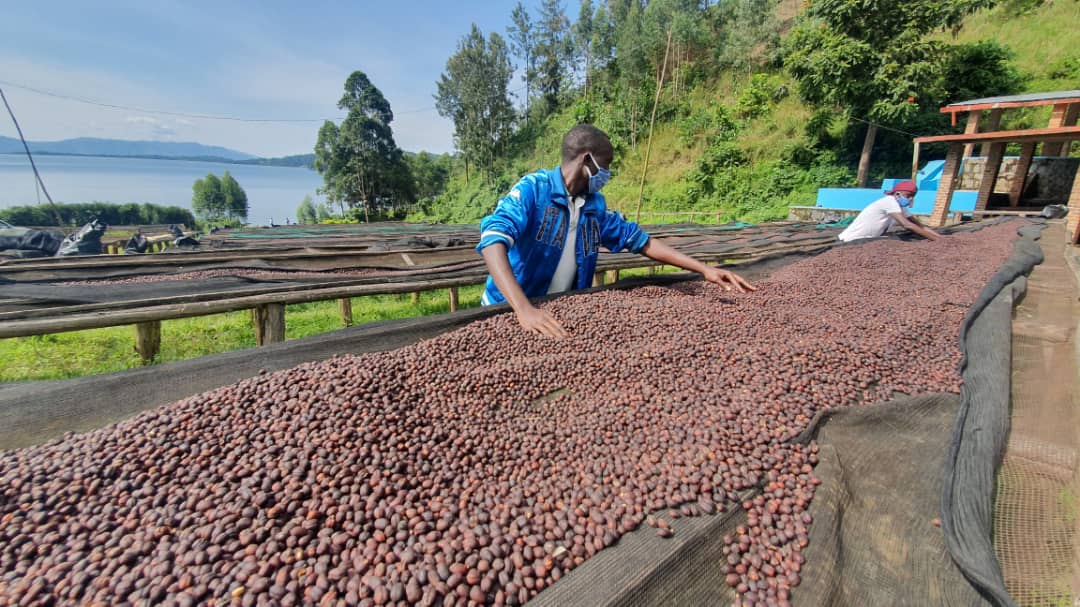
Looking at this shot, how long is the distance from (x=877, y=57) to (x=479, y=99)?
22.9 metres

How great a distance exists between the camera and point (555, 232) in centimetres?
231

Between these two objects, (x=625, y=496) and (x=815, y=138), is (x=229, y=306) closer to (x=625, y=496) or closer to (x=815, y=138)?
(x=625, y=496)

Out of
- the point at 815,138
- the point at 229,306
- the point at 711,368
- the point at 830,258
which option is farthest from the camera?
the point at 815,138

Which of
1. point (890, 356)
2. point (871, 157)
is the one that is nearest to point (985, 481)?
point (890, 356)

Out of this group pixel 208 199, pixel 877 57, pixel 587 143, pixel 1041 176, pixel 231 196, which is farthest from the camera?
pixel 231 196

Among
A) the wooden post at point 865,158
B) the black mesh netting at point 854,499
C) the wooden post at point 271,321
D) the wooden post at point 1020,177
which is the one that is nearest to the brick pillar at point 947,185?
the wooden post at point 1020,177

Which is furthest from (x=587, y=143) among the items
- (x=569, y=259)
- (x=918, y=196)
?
(x=918, y=196)

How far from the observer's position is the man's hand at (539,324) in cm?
192

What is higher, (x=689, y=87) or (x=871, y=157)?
(x=689, y=87)

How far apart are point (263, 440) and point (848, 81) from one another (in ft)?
57.3

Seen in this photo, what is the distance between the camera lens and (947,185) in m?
8.60

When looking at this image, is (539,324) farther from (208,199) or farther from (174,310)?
(208,199)

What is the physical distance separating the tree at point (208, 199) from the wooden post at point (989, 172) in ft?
224

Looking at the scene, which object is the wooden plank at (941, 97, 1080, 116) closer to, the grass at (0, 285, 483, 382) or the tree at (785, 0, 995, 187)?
the tree at (785, 0, 995, 187)
